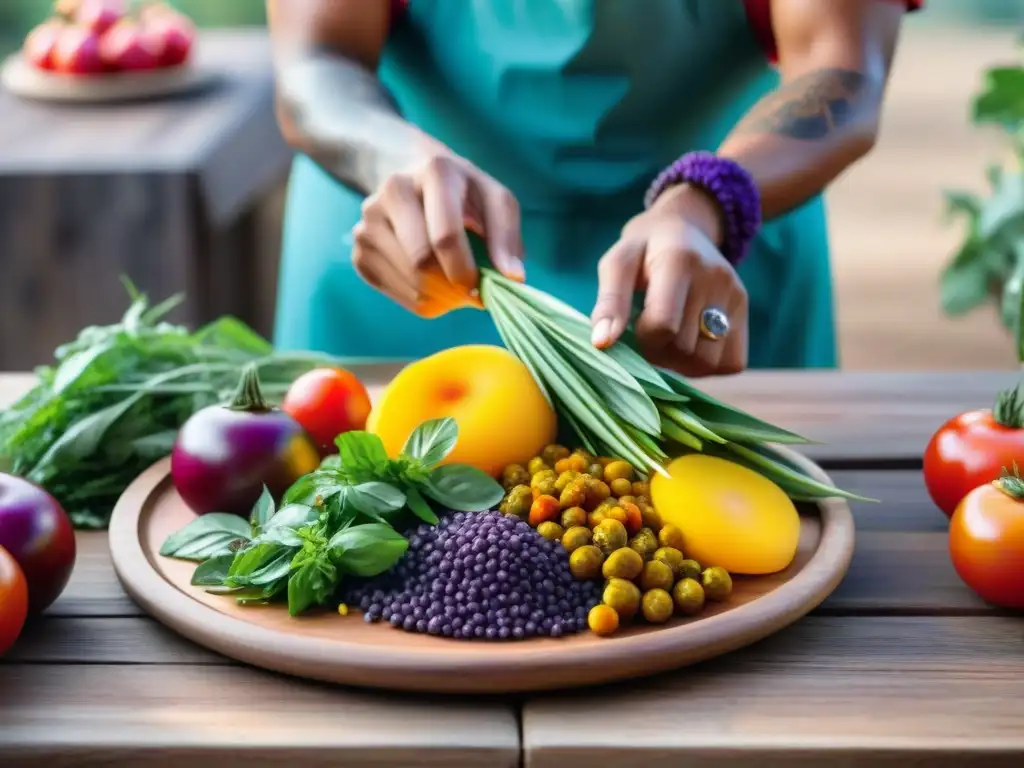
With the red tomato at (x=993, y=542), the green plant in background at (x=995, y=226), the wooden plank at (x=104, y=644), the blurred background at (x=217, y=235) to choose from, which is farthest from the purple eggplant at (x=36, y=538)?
the green plant in background at (x=995, y=226)

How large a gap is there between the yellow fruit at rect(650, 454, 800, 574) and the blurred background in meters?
1.52

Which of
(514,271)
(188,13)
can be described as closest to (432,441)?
(514,271)

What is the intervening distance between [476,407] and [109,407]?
16.0 inches

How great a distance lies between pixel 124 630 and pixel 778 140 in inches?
36.4

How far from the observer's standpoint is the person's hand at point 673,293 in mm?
1271

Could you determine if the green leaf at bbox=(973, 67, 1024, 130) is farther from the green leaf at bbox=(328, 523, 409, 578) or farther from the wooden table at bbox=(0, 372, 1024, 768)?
the green leaf at bbox=(328, 523, 409, 578)

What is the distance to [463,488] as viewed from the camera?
1114 millimetres

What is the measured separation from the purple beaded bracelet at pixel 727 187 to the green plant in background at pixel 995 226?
1.55 m

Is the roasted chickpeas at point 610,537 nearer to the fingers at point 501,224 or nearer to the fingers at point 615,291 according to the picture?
the fingers at point 615,291

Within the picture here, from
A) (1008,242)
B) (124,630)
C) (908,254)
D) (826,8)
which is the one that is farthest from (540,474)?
(908,254)

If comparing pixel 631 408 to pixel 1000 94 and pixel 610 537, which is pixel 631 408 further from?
pixel 1000 94

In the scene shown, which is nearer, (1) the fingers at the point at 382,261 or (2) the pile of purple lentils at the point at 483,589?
(2) the pile of purple lentils at the point at 483,589

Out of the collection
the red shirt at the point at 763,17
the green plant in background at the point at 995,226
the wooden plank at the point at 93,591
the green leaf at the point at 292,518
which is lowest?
the green plant in background at the point at 995,226

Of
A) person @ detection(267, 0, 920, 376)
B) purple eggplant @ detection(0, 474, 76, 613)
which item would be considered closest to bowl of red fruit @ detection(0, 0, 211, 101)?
person @ detection(267, 0, 920, 376)
